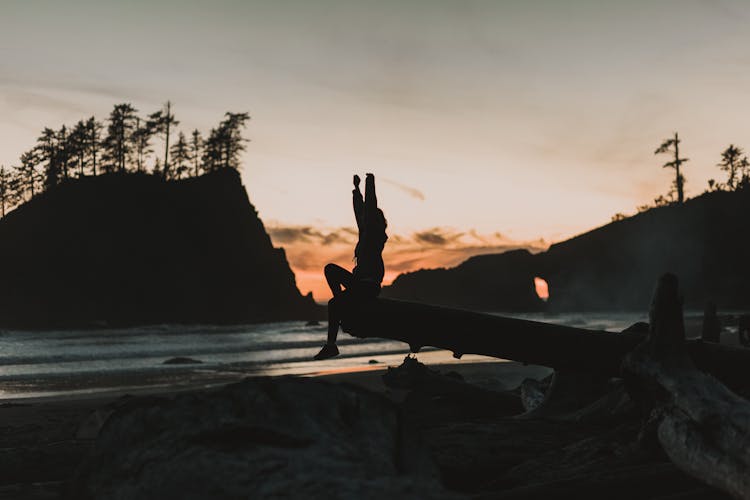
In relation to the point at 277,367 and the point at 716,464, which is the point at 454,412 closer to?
the point at 716,464

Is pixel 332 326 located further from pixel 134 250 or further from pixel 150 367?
pixel 134 250

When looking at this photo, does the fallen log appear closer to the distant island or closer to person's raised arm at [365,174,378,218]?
person's raised arm at [365,174,378,218]

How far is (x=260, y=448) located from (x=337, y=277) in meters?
1.67

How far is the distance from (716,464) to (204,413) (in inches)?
77.6

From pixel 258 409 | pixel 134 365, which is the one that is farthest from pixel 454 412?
pixel 134 365

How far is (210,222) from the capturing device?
74750 millimetres

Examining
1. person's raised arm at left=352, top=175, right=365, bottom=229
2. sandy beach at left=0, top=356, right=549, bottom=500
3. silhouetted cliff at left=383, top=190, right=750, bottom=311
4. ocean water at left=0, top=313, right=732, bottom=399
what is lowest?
ocean water at left=0, top=313, right=732, bottom=399

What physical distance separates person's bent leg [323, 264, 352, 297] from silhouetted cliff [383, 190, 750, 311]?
2501 inches

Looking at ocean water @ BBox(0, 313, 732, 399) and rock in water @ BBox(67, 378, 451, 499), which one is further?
ocean water @ BBox(0, 313, 732, 399)

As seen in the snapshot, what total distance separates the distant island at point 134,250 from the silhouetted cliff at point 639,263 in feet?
108

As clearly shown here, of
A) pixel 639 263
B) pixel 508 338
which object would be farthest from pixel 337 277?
pixel 639 263

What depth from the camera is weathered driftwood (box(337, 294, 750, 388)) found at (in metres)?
3.85

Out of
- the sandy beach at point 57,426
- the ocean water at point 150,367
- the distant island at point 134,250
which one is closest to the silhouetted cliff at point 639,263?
the distant island at point 134,250

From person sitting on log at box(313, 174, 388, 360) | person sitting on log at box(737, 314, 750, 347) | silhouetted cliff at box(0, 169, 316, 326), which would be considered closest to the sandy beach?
person sitting on log at box(313, 174, 388, 360)
